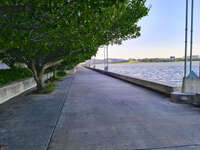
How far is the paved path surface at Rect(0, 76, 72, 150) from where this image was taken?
3881 mm

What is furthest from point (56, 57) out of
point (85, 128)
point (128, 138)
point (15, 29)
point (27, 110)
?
point (128, 138)

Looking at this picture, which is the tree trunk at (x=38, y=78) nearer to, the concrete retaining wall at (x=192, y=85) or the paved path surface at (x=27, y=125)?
the paved path surface at (x=27, y=125)

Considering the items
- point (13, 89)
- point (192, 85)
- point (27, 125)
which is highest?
point (192, 85)

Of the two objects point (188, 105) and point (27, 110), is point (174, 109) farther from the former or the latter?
point (27, 110)

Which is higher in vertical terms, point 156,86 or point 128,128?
point 156,86

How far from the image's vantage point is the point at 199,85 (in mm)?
7734

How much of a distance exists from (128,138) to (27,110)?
4.68 meters

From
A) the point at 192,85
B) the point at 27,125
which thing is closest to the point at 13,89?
the point at 27,125

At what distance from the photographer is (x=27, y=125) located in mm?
5039

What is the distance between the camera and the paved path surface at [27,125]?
388 cm

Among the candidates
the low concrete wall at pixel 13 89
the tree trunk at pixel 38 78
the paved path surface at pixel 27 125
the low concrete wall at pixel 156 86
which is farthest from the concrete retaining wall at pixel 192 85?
the low concrete wall at pixel 13 89

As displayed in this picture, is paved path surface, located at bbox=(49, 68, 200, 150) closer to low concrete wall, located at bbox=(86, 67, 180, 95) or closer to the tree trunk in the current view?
low concrete wall, located at bbox=(86, 67, 180, 95)

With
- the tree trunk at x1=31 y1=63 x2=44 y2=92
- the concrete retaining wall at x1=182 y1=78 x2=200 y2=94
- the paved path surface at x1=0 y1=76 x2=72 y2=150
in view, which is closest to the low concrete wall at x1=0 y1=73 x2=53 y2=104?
the paved path surface at x1=0 y1=76 x2=72 y2=150

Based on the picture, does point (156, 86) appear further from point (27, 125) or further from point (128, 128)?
point (27, 125)
